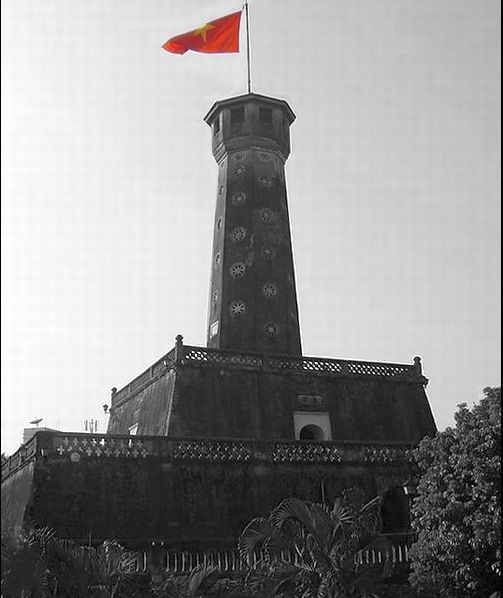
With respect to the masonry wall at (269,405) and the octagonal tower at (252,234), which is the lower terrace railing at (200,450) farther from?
the octagonal tower at (252,234)

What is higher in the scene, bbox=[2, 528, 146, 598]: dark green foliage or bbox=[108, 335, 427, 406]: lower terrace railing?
bbox=[108, 335, 427, 406]: lower terrace railing

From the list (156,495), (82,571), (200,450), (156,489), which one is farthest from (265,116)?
(82,571)

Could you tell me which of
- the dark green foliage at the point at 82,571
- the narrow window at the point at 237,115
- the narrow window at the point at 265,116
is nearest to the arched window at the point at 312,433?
the narrow window at the point at 265,116

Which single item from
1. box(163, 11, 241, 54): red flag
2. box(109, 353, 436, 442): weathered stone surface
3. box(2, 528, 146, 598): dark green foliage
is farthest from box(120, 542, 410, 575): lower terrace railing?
box(163, 11, 241, 54): red flag

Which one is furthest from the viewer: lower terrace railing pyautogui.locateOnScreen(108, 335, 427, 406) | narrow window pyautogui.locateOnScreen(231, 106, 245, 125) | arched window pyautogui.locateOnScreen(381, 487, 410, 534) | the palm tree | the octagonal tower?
narrow window pyautogui.locateOnScreen(231, 106, 245, 125)

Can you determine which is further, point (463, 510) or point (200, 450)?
point (200, 450)

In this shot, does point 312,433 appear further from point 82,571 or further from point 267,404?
point 82,571

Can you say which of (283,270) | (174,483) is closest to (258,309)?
(283,270)

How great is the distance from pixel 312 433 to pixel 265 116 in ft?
39.0

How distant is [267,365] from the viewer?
24.4 metres

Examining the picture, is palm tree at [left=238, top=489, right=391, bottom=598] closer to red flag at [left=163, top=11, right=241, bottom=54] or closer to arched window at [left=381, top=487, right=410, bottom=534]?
arched window at [left=381, top=487, right=410, bottom=534]

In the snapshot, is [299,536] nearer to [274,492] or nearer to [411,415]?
[274,492]

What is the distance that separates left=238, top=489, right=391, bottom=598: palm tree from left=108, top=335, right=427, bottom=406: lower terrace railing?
1027cm

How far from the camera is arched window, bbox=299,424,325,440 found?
24.6 meters
